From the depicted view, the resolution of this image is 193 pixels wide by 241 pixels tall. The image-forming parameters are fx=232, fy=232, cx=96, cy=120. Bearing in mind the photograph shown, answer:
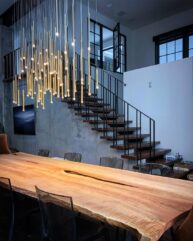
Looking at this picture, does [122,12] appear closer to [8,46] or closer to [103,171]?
[8,46]

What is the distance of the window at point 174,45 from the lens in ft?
22.9

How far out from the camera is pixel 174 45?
730 centimetres

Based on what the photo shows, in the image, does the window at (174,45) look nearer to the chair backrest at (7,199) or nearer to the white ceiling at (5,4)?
the white ceiling at (5,4)

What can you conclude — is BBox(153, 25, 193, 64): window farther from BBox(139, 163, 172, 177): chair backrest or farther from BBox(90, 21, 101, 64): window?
BBox(139, 163, 172, 177): chair backrest

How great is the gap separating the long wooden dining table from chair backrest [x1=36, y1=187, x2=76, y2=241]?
95 mm

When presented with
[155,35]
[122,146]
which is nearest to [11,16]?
[155,35]

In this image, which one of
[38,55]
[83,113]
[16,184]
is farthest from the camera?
[83,113]

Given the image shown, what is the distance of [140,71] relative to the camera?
6082mm

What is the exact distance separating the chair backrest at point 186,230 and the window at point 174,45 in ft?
21.0

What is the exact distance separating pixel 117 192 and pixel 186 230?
2.11 ft

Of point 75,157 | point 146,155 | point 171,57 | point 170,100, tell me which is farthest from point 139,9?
point 75,157

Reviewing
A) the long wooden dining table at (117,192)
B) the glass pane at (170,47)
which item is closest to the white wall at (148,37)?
the glass pane at (170,47)

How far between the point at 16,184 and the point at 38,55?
2.27 m

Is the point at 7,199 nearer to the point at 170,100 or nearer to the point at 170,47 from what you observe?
the point at 170,100
